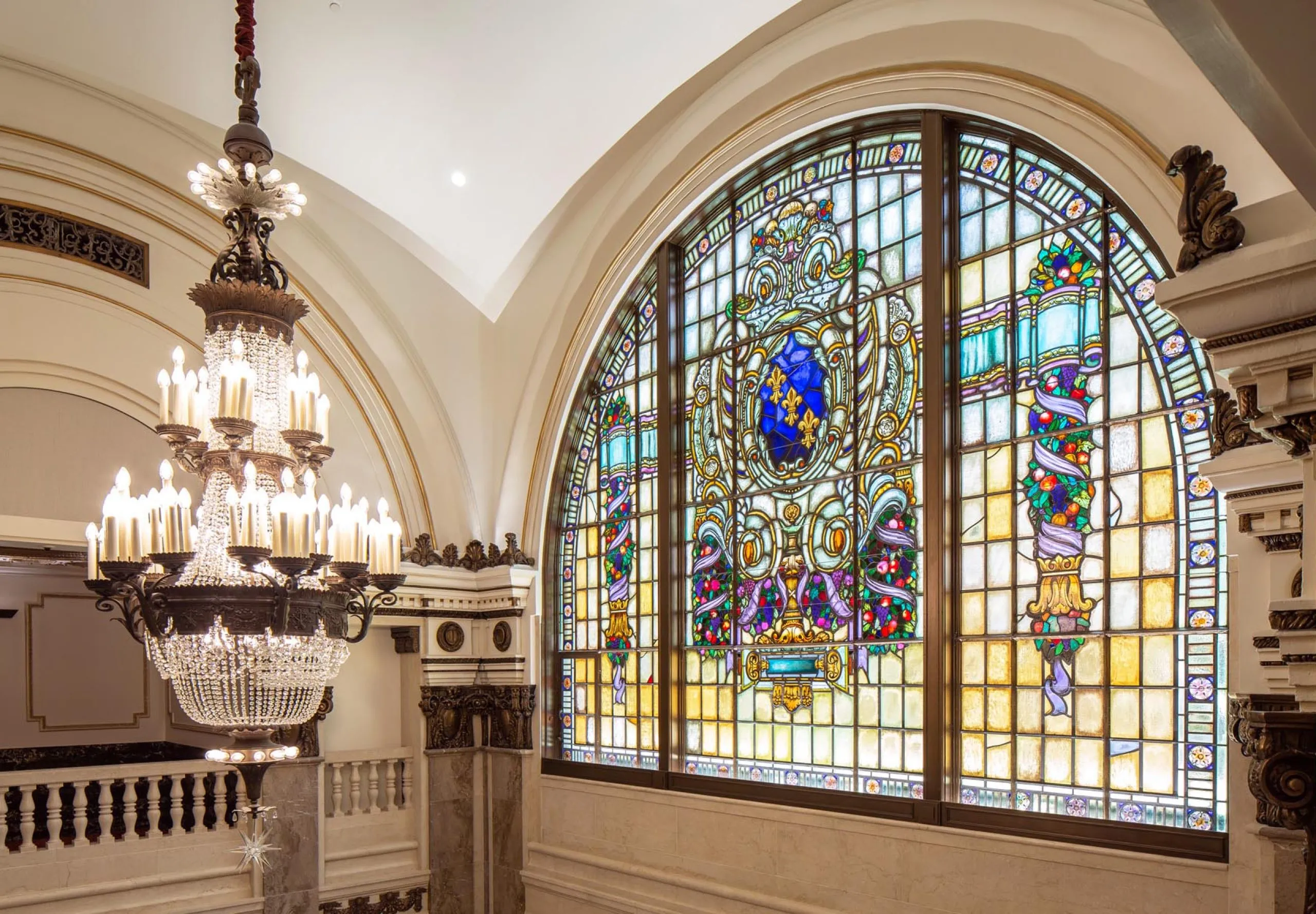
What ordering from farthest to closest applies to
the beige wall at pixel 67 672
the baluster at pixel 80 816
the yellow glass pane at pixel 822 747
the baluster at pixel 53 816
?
the beige wall at pixel 67 672, the baluster at pixel 80 816, the baluster at pixel 53 816, the yellow glass pane at pixel 822 747

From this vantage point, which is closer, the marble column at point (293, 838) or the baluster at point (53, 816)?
the baluster at point (53, 816)

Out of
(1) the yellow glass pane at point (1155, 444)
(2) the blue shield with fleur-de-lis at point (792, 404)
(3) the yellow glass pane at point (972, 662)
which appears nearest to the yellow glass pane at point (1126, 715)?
(3) the yellow glass pane at point (972, 662)

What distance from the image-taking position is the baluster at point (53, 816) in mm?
6082

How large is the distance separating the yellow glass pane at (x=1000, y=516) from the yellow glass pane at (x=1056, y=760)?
3.09 feet

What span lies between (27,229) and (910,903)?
6.47 m

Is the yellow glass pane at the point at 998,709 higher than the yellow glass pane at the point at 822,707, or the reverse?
the yellow glass pane at the point at 998,709

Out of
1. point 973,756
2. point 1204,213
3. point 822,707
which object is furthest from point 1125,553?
point 1204,213

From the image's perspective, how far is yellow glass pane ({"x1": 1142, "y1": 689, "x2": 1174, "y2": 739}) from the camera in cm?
428

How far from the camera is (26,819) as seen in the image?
6.00 metres

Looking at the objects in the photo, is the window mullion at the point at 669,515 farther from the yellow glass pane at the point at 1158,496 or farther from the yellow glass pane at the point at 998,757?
the yellow glass pane at the point at 1158,496

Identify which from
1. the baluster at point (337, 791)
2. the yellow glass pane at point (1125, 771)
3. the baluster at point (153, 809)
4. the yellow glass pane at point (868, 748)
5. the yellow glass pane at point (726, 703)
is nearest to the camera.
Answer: the yellow glass pane at point (1125, 771)

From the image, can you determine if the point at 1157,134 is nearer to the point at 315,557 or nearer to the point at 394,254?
the point at 315,557

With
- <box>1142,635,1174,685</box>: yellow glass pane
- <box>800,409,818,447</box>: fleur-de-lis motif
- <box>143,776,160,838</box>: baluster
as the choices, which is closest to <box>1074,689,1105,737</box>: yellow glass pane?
<box>1142,635,1174,685</box>: yellow glass pane

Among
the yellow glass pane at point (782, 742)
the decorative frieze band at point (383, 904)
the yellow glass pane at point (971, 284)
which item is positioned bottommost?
the decorative frieze band at point (383, 904)
